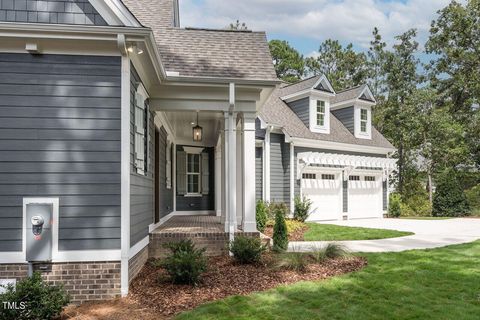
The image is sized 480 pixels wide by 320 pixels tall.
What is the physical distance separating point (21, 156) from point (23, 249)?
121 centimetres

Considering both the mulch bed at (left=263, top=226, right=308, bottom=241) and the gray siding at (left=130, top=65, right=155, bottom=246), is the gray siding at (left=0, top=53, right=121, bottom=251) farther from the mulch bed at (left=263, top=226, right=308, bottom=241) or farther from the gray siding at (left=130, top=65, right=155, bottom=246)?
the mulch bed at (left=263, top=226, right=308, bottom=241)

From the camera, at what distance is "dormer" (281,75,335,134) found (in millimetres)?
16828

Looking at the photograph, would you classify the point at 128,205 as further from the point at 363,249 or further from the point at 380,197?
the point at 380,197

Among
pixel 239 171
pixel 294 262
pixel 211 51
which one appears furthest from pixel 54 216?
pixel 239 171

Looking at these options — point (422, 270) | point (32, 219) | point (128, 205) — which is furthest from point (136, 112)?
point (422, 270)

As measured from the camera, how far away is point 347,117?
1919 cm

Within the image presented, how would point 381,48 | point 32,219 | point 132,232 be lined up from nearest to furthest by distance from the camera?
1. point 32,219
2. point 132,232
3. point 381,48

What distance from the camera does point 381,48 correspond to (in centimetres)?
2828

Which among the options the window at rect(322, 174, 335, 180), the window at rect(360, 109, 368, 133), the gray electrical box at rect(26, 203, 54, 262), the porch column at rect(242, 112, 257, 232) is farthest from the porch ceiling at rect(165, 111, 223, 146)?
the window at rect(360, 109, 368, 133)

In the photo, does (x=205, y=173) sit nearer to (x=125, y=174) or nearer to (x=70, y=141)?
(x=125, y=174)

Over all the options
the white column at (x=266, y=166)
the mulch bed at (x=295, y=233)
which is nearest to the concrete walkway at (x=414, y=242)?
the mulch bed at (x=295, y=233)

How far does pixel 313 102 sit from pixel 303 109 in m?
0.53

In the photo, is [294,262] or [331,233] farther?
[331,233]

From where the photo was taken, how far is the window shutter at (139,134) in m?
6.50
